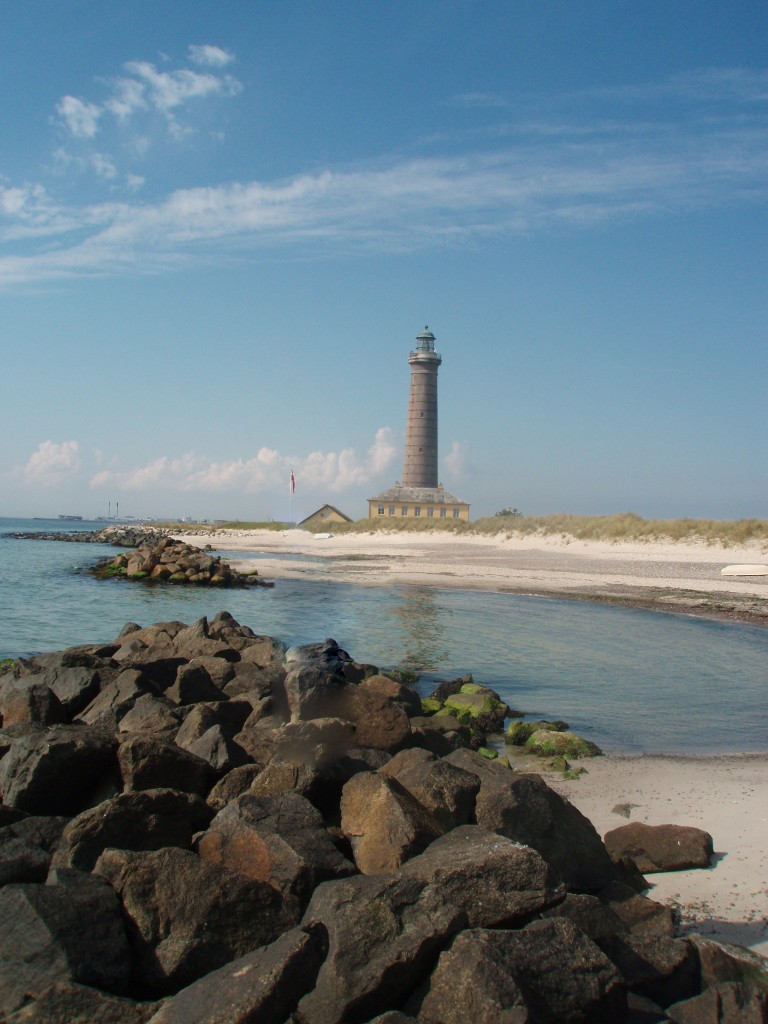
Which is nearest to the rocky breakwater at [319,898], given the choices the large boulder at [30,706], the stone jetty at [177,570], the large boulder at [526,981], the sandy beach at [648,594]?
the large boulder at [526,981]

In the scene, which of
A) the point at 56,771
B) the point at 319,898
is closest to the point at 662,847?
the point at 319,898

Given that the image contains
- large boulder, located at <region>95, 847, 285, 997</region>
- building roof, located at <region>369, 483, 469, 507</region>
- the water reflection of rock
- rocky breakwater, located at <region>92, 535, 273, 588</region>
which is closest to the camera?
large boulder, located at <region>95, 847, 285, 997</region>

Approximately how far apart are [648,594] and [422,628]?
9168 millimetres

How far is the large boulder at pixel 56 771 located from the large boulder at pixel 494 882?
2.33 m

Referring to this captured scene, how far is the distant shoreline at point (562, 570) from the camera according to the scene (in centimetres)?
2248

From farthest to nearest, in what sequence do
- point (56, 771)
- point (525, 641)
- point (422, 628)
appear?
point (422, 628), point (525, 641), point (56, 771)

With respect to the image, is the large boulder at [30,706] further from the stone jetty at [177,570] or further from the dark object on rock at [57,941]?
the stone jetty at [177,570]

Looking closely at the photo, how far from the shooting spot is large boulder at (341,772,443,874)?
419cm

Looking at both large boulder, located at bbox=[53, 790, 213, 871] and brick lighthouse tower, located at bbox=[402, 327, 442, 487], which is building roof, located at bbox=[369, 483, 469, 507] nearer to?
brick lighthouse tower, located at bbox=[402, 327, 442, 487]

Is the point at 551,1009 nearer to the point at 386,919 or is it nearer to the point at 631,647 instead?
the point at 386,919

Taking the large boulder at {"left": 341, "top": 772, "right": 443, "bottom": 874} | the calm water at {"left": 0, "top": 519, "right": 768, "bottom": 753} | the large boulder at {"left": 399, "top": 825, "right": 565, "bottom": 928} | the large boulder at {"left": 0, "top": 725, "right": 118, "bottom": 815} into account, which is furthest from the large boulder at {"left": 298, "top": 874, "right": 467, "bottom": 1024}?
the calm water at {"left": 0, "top": 519, "right": 768, "bottom": 753}

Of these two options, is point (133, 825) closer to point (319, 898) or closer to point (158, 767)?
point (158, 767)

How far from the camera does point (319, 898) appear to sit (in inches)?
145

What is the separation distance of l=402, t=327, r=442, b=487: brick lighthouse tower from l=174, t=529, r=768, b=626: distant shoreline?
27.0 meters
